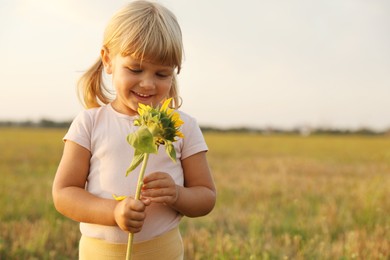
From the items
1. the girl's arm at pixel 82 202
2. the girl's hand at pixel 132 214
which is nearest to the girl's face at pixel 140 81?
the girl's arm at pixel 82 202

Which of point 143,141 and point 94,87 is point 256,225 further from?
point 143,141

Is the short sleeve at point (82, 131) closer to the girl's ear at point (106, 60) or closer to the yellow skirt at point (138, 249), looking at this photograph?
the girl's ear at point (106, 60)

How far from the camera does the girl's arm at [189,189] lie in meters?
1.94

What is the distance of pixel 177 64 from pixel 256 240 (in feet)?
6.84

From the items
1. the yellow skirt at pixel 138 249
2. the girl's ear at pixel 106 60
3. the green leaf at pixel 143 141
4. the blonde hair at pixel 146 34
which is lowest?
the yellow skirt at pixel 138 249

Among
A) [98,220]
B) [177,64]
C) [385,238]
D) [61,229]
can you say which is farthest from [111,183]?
[385,238]

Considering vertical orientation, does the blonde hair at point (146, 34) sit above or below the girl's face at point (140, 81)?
above

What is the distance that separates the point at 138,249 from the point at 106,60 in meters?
0.87

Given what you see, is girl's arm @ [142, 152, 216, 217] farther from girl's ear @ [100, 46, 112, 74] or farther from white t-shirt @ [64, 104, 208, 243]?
girl's ear @ [100, 46, 112, 74]

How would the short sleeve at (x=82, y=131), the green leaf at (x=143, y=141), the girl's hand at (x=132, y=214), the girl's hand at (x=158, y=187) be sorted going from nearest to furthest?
1. the green leaf at (x=143, y=141)
2. the girl's hand at (x=132, y=214)
3. the girl's hand at (x=158, y=187)
4. the short sleeve at (x=82, y=131)

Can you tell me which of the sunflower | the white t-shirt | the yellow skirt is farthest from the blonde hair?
the yellow skirt

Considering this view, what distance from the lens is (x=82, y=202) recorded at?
2.14 metres

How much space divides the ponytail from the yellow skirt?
0.70 meters

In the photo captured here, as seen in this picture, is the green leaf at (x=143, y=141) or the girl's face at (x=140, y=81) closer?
the green leaf at (x=143, y=141)
